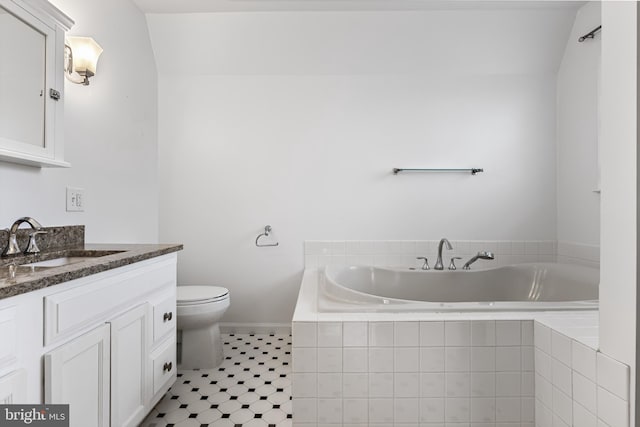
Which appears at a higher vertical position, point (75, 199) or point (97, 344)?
point (75, 199)

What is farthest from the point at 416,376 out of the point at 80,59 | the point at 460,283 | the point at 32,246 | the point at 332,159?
the point at 80,59

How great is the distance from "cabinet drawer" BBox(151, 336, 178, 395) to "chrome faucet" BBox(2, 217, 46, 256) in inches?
26.8

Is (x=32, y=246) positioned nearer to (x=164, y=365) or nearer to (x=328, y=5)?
(x=164, y=365)

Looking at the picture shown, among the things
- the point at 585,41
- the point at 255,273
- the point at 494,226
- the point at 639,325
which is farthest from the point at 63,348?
the point at 585,41

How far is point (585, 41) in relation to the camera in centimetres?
244

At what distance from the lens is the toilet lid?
2.08 meters

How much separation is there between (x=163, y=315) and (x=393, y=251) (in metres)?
1.80

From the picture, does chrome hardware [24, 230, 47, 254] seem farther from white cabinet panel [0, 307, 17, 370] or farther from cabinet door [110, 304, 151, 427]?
white cabinet panel [0, 307, 17, 370]

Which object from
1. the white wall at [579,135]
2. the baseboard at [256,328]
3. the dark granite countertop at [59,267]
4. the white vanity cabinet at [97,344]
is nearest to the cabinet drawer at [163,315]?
the white vanity cabinet at [97,344]

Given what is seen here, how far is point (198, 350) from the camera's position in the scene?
2186 mm

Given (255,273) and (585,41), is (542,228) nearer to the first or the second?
(585,41)

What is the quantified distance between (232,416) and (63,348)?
0.96m

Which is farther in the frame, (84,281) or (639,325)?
(84,281)

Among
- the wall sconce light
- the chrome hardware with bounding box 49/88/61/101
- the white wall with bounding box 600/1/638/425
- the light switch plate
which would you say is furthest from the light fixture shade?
the white wall with bounding box 600/1/638/425
